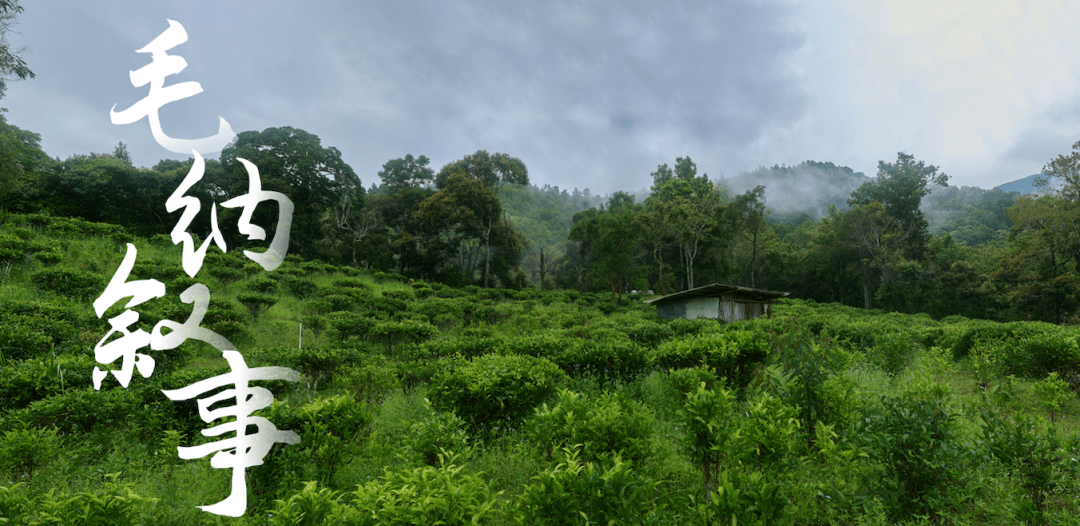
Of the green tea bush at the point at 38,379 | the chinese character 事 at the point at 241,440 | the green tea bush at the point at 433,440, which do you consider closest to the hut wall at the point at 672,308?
the green tea bush at the point at 433,440

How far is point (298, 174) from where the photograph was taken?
27.9 m

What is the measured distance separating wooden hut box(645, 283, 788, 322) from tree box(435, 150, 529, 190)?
960 inches

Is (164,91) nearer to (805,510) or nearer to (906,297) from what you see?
(805,510)

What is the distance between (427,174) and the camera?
136 feet

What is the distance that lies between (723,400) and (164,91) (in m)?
7.39

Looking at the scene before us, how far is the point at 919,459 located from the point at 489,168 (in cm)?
4020

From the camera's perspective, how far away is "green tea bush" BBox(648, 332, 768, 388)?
654cm

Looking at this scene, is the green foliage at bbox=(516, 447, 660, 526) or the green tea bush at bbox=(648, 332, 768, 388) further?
the green tea bush at bbox=(648, 332, 768, 388)

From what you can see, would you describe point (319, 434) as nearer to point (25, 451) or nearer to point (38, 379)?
point (25, 451)

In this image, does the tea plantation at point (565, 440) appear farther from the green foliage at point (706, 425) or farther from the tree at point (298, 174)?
the tree at point (298, 174)

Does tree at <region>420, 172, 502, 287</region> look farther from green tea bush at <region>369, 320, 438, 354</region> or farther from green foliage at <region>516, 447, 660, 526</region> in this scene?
green foliage at <region>516, 447, 660, 526</region>

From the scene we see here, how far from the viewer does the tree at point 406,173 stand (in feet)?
133

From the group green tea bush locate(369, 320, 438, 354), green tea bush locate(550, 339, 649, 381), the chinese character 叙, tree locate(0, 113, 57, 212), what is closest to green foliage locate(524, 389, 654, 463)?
→ green tea bush locate(550, 339, 649, 381)

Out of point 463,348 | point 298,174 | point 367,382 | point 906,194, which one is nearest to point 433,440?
point 367,382
